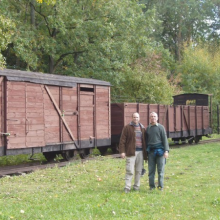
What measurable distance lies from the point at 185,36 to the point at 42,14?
112 ft

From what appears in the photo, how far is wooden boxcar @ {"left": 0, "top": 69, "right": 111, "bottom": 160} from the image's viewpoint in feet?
35.5

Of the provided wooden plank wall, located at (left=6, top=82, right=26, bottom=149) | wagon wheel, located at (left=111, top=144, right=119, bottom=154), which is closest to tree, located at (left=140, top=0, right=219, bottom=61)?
wagon wheel, located at (left=111, top=144, right=119, bottom=154)

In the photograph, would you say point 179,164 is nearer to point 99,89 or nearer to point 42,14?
point 99,89

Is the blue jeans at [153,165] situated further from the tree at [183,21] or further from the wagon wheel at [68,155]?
the tree at [183,21]

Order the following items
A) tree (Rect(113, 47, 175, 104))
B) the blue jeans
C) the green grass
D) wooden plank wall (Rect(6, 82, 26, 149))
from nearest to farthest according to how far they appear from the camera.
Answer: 1. the green grass
2. the blue jeans
3. wooden plank wall (Rect(6, 82, 26, 149))
4. tree (Rect(113, 47, 175, 104))

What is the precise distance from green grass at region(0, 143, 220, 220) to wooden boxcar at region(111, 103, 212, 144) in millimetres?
4746

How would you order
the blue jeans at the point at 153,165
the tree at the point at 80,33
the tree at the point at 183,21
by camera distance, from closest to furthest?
the blue jeans at the point at 153,165, the tree at the point at 80,33, the tree at the point at 183,21

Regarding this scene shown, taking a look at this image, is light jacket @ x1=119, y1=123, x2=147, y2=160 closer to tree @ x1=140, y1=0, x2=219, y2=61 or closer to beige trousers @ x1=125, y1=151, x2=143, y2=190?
beige trousers @ x1=125, y1=151, x2=143, y2=190

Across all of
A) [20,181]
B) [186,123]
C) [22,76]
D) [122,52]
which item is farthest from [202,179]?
[122,52]

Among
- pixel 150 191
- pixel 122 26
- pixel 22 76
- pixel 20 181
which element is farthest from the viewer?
pixel 122 26

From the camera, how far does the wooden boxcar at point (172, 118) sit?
52.7 feet

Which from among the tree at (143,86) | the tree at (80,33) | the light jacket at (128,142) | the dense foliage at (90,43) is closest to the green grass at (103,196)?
the light jacket at (128,142)

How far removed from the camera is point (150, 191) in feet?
26.6

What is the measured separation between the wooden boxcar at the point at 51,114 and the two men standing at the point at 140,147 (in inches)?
166
